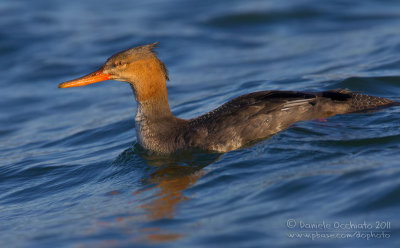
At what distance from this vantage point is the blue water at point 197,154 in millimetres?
5742

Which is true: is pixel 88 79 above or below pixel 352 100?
above

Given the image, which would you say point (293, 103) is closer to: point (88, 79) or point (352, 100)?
point (352, 100)

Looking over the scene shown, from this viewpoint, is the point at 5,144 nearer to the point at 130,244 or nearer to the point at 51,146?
the point at 51,146

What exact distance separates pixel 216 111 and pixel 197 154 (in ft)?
1.99

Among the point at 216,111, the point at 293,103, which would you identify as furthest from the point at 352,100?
the point at 216,111

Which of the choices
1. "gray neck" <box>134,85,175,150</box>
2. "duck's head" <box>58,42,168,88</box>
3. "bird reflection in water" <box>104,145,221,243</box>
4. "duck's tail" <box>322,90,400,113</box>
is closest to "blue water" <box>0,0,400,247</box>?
"bird reflection in water" <box>104,145,221,243</box>

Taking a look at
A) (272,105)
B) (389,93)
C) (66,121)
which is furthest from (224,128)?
(66,121)

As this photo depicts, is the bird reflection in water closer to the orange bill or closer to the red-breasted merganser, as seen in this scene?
the red-breasted merganser

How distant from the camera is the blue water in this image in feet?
18.8

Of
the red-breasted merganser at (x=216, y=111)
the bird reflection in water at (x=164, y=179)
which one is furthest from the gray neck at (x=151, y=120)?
the bird reflection in water at (x=164, y=179)

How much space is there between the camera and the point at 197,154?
7582 mm

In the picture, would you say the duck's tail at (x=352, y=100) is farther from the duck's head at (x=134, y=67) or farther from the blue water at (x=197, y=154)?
the duck's head at (x=134, y=67)

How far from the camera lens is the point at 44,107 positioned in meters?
12.4

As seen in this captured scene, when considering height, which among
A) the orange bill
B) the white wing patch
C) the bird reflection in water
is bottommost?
the bird reflection in water
